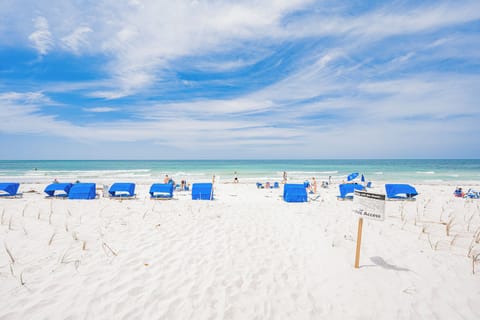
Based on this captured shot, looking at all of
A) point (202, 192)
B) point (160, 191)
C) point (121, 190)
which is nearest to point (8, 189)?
point (121, 190)

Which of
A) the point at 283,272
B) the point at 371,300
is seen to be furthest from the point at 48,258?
the point at 371,300

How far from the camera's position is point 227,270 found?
13.6 feet

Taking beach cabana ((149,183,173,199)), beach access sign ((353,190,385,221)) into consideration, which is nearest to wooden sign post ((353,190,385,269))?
beach access sign ((353,190,385,221))

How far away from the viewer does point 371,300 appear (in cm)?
342

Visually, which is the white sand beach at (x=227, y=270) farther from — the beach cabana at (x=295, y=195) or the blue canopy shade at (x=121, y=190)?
the blue canopy shade at (x=121, y=190)

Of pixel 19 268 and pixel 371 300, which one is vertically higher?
pixel 19 268

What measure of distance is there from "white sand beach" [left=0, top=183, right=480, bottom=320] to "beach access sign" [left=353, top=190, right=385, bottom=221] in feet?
3.85

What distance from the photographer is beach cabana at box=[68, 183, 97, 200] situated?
12320 mm

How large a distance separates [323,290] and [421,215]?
7181 millimetres

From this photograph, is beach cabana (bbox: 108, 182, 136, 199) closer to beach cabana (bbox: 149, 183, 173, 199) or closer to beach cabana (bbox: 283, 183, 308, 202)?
beach cabana (bbox: 149, 183, 173, 199)

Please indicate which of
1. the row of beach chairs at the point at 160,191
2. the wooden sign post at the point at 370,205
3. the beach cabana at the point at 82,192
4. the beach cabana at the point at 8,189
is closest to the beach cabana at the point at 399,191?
the row of beach chairs at the point at 160,191

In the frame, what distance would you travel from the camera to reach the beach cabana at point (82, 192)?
40.4 ft

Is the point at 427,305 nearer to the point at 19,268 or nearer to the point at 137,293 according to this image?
the point at 137,293

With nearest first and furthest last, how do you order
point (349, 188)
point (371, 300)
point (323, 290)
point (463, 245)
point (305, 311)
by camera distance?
point (305, 311) < point (371, 300) < point (323, 290) < point (463, 245) < point (349, 188)
